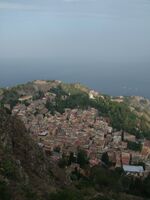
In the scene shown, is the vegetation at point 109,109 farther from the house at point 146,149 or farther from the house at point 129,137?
the house at point 146,149

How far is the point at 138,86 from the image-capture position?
11744 centimetres

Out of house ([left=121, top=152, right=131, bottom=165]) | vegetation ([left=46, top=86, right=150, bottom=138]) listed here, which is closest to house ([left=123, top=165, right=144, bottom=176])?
house ([left=121, top=152, right=131, bottom=165])

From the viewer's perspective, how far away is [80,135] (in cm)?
3609

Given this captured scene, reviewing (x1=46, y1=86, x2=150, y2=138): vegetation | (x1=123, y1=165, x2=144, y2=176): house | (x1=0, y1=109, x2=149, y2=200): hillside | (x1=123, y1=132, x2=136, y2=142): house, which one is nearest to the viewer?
(x1=0, y1=109, x2=149, y2=200): hillside

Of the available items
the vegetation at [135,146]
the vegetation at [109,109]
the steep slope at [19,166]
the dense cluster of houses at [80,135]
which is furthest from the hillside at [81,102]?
the steep slope at [19,166]

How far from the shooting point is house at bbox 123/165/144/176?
25656mm

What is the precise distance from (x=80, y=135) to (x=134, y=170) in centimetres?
998

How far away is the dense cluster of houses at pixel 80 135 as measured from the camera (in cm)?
3020

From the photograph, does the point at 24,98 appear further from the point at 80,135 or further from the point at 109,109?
the point at 80,135

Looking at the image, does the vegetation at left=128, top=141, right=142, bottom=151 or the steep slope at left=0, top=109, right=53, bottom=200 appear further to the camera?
the vegetation at left=128, top=141, right=142, bottom=151

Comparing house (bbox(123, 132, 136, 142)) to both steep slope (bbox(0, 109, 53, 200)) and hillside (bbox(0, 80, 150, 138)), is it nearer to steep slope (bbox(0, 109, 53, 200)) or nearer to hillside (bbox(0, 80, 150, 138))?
hillside (bbox(0, 80, 150, 138))

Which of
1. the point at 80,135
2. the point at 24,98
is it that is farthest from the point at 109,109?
the point at 80,135

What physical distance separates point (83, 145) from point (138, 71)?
13021cm

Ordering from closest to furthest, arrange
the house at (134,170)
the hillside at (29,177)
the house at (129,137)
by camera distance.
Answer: the hillside at (29,177)
the house at (134,170)
the house at (129,137)
